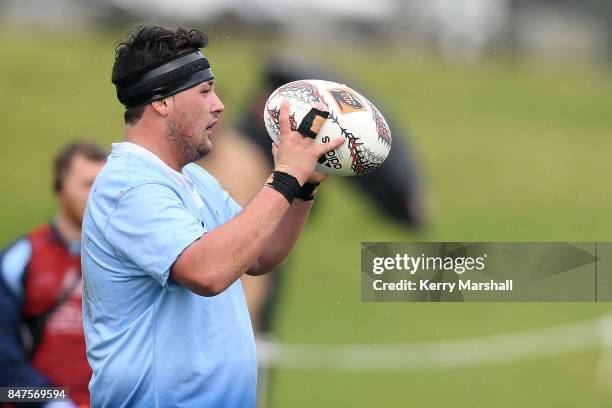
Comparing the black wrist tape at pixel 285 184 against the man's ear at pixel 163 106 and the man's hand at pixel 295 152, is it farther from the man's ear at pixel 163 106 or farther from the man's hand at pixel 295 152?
the man's ear at pixel 163 106

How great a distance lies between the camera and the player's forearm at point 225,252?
2.77m

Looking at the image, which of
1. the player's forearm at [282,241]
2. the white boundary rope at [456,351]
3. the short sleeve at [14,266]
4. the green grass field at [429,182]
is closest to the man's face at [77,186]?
the short sleeve at [14,266]

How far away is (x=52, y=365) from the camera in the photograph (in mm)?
4773

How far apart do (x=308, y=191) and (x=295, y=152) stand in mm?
388

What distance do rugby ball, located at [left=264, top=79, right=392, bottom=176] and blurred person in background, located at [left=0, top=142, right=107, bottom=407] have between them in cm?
181

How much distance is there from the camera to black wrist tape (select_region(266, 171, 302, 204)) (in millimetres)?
2861

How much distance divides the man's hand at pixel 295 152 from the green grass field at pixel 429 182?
431 centimetres

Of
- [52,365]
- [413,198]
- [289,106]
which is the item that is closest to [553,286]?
[52,365]

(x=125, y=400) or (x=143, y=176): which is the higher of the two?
(x=143, y=176)

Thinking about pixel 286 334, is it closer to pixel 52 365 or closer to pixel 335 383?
pixel 335 383

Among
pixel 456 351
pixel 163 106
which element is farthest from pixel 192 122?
pixel 456 351

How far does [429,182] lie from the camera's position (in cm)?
Answer: 1659

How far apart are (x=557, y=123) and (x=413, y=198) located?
403 inches

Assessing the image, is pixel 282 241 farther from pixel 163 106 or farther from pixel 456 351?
pixel 456 351
